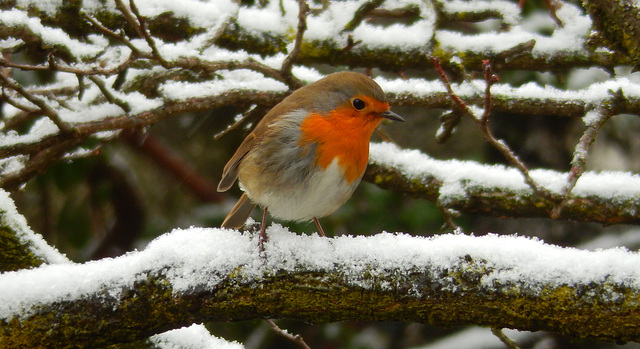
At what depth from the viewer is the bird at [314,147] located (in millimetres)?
2564

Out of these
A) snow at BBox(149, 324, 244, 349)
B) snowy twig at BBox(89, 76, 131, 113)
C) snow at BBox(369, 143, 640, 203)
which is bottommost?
Result: snow at BBox(149, 324, 244, 349)

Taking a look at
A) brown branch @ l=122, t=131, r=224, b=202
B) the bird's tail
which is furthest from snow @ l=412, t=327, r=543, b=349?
the bird's tail

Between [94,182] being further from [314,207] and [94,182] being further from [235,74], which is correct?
[314,207]

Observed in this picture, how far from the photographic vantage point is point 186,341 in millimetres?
2262

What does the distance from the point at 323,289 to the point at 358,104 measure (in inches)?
44.6

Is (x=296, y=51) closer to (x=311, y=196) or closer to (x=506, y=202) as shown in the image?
(x=311, y=196)

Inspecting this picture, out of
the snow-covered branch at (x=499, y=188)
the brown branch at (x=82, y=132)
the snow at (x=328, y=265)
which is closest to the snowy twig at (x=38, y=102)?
the brown branch at (x=82, y=132)

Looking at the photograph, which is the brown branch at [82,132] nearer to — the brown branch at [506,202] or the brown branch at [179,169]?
the brown branch at [506,202]

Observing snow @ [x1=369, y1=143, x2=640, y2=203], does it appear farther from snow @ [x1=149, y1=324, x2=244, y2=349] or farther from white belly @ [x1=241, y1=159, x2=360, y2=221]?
snow @ [x1=149, y1=324, x2=244, y2=349]

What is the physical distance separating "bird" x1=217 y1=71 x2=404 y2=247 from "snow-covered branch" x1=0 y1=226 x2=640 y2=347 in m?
0.74

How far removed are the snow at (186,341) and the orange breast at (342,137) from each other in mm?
803

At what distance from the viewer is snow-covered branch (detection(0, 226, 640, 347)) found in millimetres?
1700

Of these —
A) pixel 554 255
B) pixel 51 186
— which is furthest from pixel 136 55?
pixel 51 186

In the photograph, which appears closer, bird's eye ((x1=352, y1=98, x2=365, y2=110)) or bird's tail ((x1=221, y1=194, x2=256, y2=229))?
bird's eye ((x1=352, y1=98, x2=365, y2=110))
